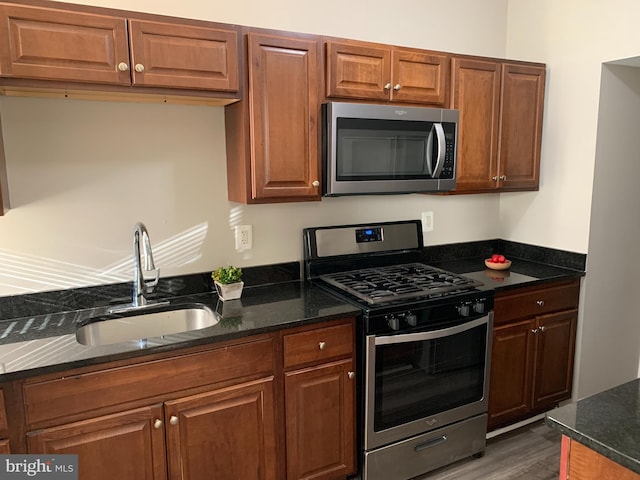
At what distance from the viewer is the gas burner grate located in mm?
2137

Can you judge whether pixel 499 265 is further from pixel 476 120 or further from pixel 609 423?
pixel 609 423

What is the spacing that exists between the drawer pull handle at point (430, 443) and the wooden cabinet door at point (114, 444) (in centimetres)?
117

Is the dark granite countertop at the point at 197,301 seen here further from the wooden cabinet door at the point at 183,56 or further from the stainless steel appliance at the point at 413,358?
the wooden cabinet door at the point at 183,56

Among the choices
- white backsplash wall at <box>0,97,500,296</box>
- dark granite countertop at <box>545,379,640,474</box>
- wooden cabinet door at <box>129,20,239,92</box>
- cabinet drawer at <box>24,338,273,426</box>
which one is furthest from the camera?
white backsplash wall at <box>0,97,500,296</box>

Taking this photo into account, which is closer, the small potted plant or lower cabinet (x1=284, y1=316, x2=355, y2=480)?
lower cabinet (x1=284, y1=316, x2=355, y2=480)

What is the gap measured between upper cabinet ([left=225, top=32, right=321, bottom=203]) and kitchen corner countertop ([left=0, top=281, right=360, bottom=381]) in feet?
1.58

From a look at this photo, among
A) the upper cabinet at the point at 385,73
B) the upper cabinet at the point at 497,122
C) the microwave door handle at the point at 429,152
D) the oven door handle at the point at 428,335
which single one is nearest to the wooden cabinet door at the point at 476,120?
the upper cabinet at the point at 497,122

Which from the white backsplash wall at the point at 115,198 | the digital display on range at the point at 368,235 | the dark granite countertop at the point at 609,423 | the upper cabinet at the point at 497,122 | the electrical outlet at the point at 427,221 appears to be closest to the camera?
the dark granite countertop at the point at 609,423

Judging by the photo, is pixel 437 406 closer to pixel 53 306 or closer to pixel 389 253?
pixel 389 253

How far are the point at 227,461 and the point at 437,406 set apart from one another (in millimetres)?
1032

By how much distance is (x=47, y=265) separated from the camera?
2.00 metres

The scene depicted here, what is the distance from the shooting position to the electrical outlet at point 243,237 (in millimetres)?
2365

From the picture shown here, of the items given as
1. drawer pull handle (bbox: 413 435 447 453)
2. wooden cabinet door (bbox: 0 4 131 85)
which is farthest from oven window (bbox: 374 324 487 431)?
wooden cabinet door (bbox: 0 4 131 85)

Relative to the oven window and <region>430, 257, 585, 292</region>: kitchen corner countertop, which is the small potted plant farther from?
<region>430, 257, 585, 292</region>: kitchen corner countertop
